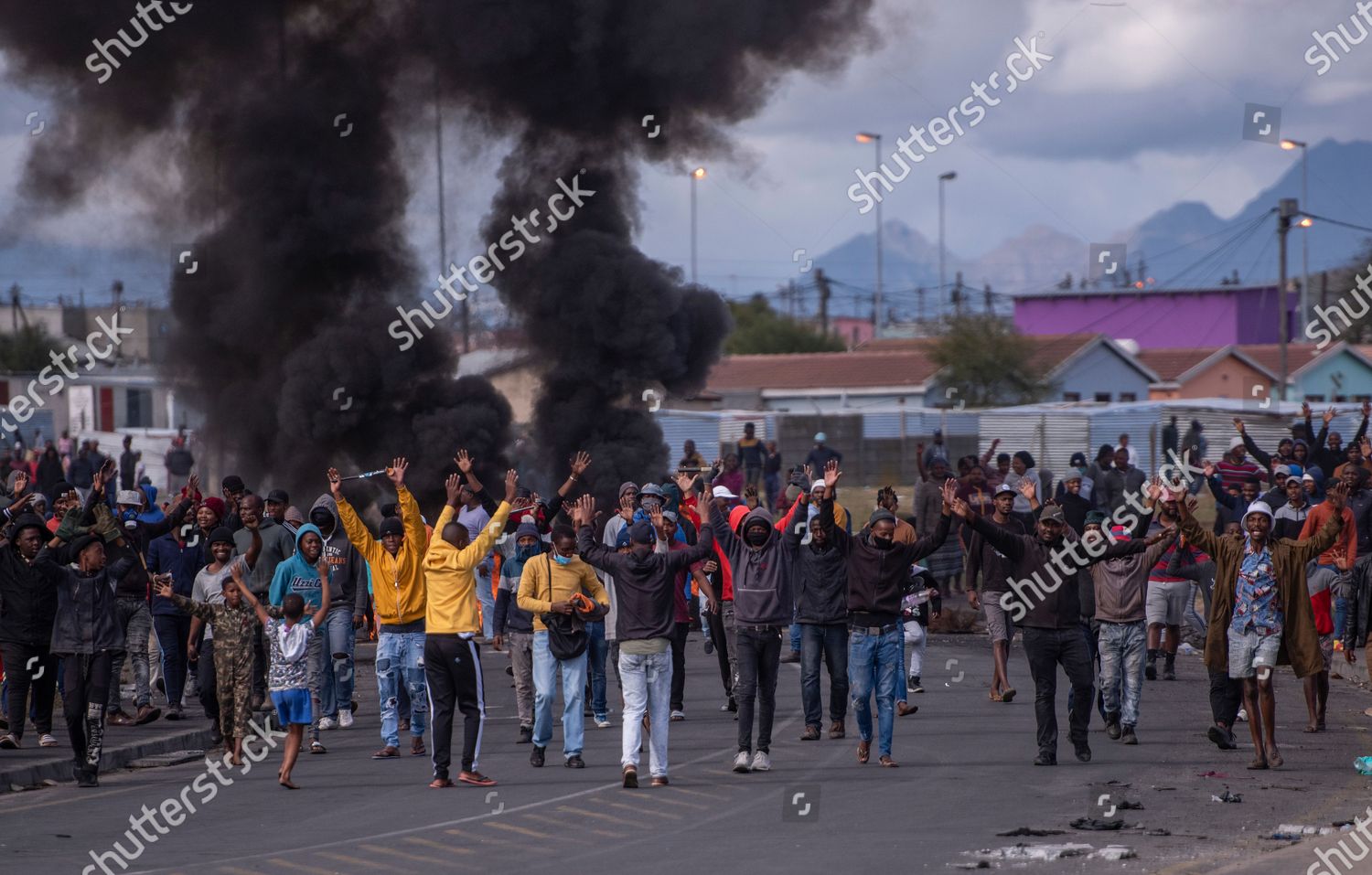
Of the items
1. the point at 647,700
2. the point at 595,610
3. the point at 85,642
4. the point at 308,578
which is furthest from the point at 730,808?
the point at 85,642

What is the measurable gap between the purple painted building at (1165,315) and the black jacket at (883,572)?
2595 inches

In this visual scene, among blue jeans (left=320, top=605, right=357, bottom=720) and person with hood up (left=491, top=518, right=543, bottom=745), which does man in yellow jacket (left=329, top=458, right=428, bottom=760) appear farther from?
blue jeans (left=320, top=605, right=357, bottom=720)

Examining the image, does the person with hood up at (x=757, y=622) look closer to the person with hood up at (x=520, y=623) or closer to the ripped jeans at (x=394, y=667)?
the person with hood up at (x=520, y=623)

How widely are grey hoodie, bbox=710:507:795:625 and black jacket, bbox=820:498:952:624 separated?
43cm

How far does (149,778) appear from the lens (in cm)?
1079

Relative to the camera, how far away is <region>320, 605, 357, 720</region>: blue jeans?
1199 cm

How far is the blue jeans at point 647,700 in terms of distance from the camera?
9750mm

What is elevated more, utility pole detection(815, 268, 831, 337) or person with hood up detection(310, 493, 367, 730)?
utility pole detection(815, 268, 831, 337)

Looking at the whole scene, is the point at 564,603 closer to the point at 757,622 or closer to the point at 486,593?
the point at 757,622

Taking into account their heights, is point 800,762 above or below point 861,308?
below

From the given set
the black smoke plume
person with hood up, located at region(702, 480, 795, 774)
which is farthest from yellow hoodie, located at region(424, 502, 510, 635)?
the black smoke plume

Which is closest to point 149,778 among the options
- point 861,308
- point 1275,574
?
point 1275,574

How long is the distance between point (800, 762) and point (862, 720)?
0.52 m

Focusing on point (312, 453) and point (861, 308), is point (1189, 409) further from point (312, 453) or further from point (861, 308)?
point (861, 308)
